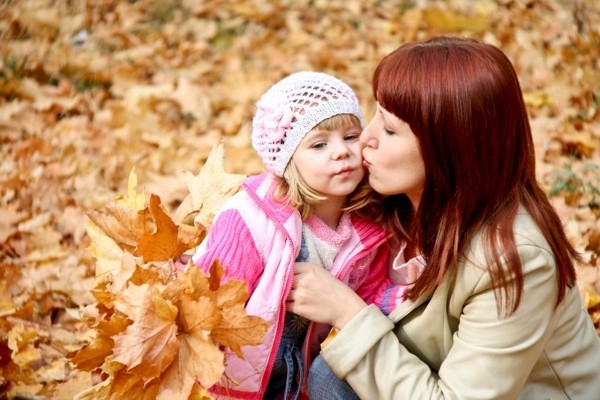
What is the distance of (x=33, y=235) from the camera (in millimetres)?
3311

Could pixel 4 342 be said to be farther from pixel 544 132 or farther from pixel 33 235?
pixel 544 132

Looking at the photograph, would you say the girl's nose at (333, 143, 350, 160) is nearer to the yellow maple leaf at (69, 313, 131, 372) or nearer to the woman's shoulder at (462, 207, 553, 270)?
the woman's shoulder at (462, 207, 553, 270)

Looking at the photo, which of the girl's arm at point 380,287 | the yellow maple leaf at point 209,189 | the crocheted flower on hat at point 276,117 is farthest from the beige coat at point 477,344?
the yellow maple leaf at point 209,189

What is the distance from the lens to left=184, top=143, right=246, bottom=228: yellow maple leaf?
7.37 ft

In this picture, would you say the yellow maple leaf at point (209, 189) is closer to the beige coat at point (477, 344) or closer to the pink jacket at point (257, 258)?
the pink jacket at point (257, 258)

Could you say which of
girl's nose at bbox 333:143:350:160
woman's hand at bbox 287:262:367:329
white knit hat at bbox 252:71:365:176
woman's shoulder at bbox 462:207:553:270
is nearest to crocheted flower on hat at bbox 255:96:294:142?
white knit hat at bbox 252:71:365:176

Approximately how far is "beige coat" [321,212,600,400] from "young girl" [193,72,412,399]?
218mm

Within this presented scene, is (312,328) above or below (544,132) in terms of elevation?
above

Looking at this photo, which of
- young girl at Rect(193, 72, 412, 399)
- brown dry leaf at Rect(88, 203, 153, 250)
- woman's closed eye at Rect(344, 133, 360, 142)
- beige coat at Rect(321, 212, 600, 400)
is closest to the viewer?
beige coat at Rect(321, 212, 600, 400)

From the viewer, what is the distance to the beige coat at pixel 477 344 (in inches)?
66.1

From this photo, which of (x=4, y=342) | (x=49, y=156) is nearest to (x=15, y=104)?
(x=49, y=156)

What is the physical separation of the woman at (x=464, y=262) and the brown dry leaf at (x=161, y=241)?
0.35 m

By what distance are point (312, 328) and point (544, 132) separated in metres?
2.19

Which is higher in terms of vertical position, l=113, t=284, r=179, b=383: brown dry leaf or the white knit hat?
the white knit hat
